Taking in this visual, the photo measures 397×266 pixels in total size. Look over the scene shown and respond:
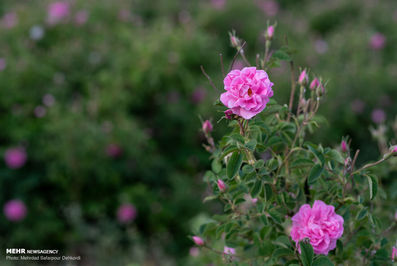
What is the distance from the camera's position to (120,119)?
9.16 feet

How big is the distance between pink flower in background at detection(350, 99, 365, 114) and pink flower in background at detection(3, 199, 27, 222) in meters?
2.47

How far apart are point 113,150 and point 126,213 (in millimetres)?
418

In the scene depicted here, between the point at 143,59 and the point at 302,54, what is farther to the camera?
the point at 302,54

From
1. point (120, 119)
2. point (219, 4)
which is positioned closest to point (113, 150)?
point (120, 119)

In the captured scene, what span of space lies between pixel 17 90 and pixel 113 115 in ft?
2.31

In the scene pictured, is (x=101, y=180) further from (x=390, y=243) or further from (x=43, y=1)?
(x=43, y=1)

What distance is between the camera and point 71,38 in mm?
Result: 3539

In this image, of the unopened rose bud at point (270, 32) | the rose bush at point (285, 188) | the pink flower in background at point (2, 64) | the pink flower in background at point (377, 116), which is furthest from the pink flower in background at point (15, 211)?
the pink flower in background at point (377, 116)

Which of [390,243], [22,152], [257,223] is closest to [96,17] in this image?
[22,152]

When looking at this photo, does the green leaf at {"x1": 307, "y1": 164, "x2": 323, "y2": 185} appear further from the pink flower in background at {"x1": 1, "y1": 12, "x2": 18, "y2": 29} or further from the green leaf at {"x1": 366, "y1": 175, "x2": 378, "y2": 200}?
the pink flower in background at {"x1": 1, "y1": 12, "x2": 18, "y2": 29}

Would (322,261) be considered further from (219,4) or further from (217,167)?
(219,4)

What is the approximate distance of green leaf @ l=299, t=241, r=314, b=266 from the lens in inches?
36.6

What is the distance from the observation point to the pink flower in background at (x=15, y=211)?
2.51 metres

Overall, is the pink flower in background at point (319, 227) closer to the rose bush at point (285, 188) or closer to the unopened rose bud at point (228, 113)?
the rose bush at point (285, 188)
